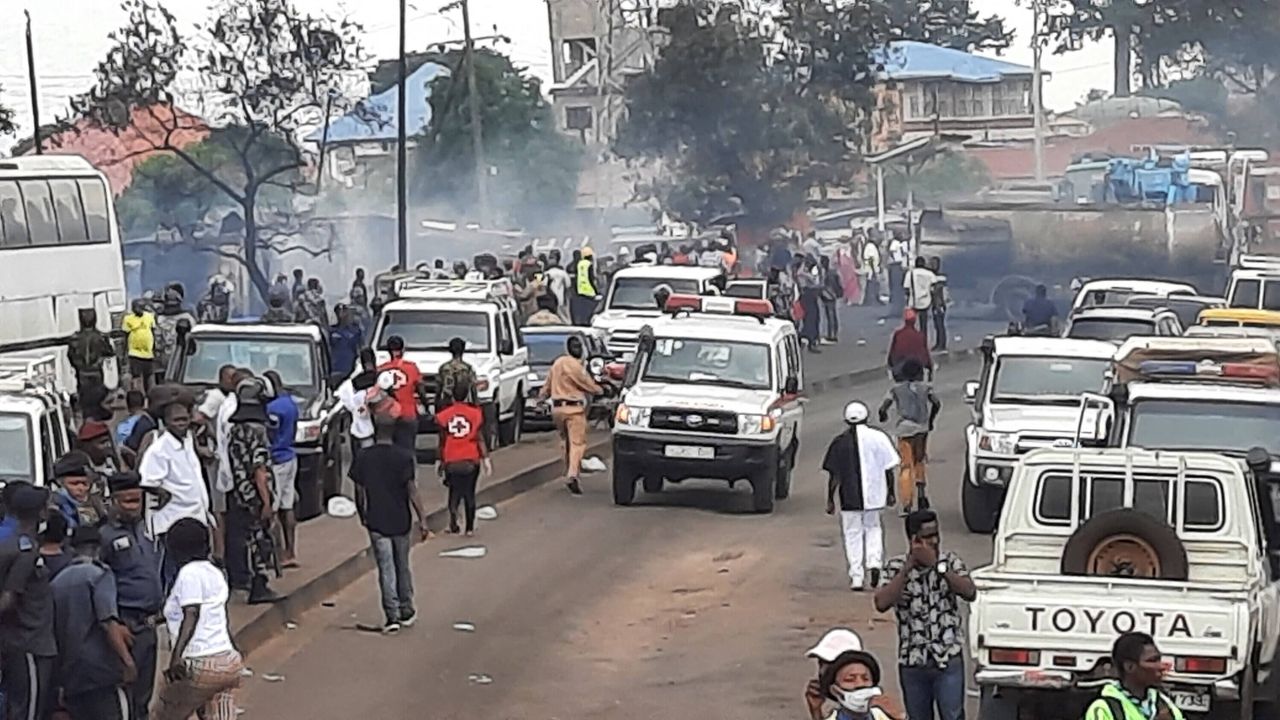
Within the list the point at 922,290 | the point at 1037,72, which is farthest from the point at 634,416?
the point at 1037,72

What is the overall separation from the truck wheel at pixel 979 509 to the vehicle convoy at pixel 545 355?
27.4 feet

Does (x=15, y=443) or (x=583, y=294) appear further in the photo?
(x=583, y=294)

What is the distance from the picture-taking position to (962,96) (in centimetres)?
8944

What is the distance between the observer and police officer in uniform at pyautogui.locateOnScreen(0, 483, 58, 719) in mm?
10922

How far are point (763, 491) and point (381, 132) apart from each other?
147 feet

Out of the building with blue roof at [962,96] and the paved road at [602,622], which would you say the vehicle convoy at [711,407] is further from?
the building with blue roof at [962,96]

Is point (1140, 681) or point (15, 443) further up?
point (15, 443)

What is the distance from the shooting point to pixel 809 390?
38594mm

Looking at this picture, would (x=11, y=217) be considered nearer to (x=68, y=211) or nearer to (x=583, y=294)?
(x=68, y=211)

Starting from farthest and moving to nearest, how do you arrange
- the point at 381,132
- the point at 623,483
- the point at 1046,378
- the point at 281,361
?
the point at 381,132 < the point at 623,483 < the point at 281,361 < the point at 1046,378

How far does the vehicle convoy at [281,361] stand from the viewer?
2381cm

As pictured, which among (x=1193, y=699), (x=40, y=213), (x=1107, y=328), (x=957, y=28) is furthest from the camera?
(x=957, y=28)

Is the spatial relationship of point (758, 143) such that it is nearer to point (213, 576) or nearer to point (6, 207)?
point (6, 207)

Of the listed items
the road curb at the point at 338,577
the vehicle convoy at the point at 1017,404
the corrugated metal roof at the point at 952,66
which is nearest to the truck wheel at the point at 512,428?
the road curb at the point at 338,577
